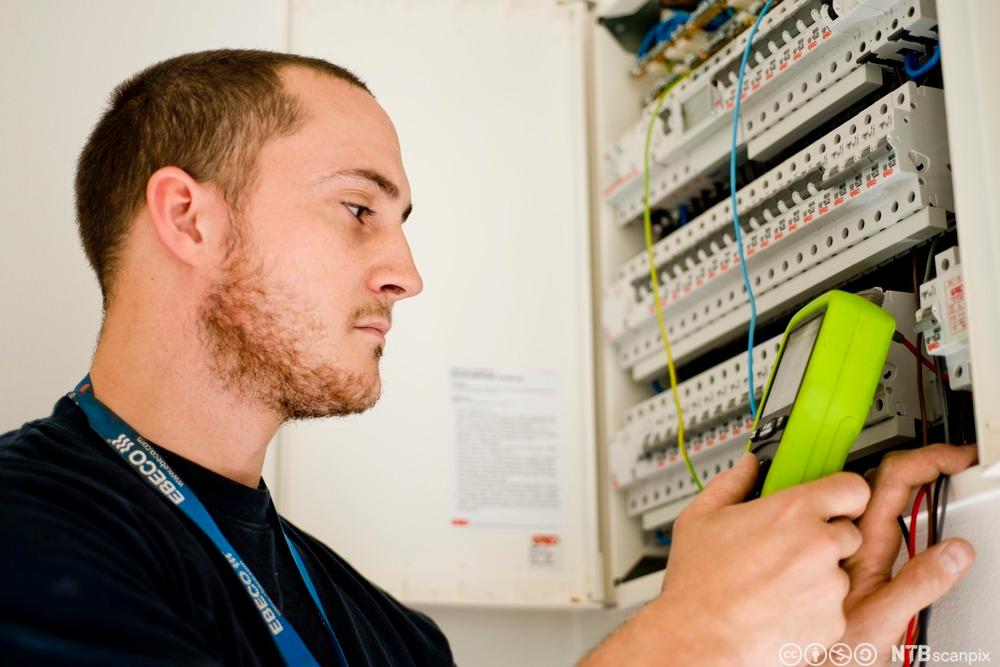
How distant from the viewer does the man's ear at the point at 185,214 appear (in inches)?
64.6

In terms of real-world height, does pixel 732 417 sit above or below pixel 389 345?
below

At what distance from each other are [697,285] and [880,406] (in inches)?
22.9

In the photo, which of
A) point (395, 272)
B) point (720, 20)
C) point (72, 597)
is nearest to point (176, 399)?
point (395, 272)

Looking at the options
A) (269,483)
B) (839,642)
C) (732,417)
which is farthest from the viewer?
(269,483)

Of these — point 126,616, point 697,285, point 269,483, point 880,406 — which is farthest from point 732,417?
point 126,616

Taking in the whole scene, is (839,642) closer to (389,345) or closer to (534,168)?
(389,345)

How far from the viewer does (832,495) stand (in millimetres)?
1287

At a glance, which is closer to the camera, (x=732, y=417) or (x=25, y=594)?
(x=25, y=594)

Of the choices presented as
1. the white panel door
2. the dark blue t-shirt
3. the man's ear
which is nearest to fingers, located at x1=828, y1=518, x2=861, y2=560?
the dark blue t-shirt

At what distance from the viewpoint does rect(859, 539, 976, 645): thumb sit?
4.29 ft

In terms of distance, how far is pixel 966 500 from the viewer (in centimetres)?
139

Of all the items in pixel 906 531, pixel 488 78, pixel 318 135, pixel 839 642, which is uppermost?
pixel 488 78

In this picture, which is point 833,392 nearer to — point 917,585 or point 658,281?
point 917,585

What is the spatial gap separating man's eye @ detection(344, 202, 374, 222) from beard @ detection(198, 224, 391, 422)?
0.18 metres
